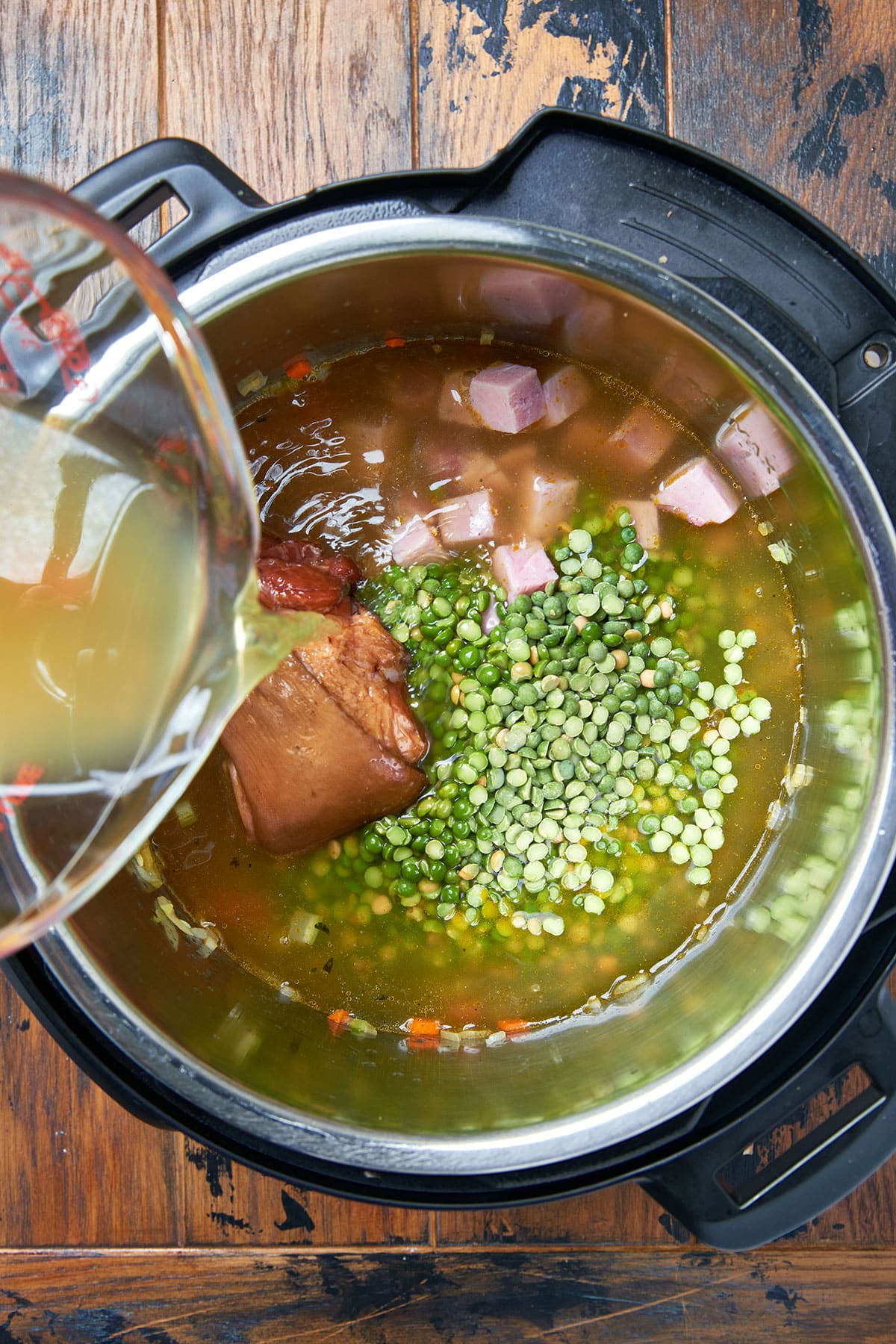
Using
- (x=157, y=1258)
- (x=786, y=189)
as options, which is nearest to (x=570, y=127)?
(x=786, y=189)

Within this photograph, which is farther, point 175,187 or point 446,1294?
point 446,1294

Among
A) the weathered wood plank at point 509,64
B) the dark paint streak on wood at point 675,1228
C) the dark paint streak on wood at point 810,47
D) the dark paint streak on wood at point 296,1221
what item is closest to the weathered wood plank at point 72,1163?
the dark paint streak on wood at point 296,1221

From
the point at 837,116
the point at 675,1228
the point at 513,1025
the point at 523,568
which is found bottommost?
the point at 675,1228

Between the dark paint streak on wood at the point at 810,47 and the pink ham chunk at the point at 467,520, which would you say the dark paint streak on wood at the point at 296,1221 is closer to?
the pink ham chunk at the point at 467,520

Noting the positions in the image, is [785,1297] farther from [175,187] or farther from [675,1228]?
[175,187]

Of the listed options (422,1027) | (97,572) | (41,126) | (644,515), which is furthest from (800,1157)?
(41,126)

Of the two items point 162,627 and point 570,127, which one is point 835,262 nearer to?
point 570,127
